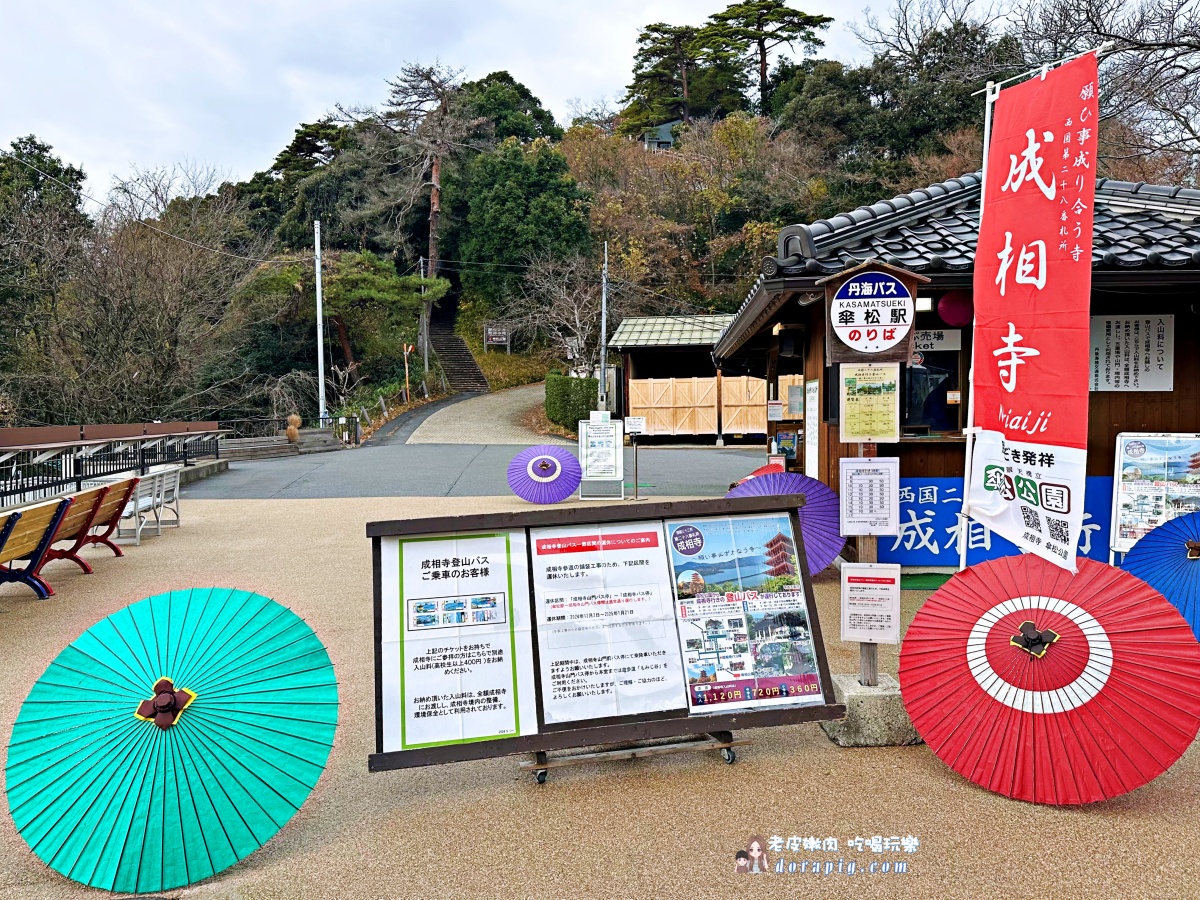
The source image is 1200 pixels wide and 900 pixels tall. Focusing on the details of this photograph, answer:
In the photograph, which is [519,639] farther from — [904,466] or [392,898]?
[904,466]

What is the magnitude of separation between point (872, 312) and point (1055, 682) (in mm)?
2592

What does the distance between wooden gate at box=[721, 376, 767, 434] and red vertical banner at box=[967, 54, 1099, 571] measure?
74.3 feet

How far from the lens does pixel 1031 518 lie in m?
3.43

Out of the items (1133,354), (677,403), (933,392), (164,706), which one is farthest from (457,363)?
(164,706)

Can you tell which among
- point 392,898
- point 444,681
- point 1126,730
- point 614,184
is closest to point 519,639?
point 444,681

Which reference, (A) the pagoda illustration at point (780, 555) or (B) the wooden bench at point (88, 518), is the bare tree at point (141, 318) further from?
(A) the pagoda illustration at point (780, 555)

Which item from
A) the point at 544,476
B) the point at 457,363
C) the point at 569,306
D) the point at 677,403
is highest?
the point at 569,306

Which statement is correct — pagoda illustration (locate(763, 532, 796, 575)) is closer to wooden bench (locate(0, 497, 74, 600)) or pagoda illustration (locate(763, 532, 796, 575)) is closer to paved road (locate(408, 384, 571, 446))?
wooden bench (locate(0, 497, 74, 600))

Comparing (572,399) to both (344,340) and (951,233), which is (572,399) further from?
(951,233)

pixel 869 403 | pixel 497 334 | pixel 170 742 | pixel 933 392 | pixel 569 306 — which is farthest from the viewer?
pixel 497 334

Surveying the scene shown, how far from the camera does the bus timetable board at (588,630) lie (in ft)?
10.4

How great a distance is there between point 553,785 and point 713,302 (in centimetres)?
3223

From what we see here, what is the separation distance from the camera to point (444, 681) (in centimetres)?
318

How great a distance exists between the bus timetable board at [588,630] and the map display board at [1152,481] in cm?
399
